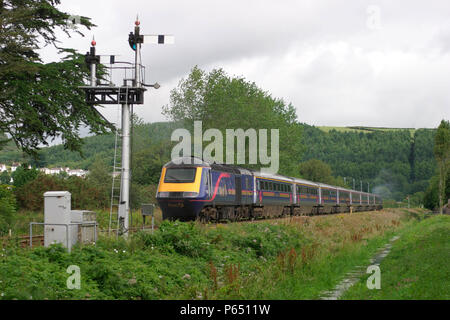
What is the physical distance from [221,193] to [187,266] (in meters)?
14.3

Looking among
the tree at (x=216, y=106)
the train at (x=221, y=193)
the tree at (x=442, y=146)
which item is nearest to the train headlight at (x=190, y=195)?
the train at (x=221, y=193)

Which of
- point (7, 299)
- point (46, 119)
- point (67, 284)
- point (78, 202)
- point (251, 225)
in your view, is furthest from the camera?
point (78, 202)

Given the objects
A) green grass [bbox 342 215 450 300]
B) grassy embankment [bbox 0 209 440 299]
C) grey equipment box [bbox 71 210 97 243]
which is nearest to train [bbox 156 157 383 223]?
grassy embankment [bbox 0 209 440 299]

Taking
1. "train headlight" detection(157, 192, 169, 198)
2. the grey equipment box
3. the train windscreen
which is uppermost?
the train windscreen

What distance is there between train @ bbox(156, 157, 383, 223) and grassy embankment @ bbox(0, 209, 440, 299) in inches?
175

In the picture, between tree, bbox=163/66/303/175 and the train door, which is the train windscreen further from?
tree, bbox=163/66/303/175

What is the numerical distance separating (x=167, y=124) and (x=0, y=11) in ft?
108

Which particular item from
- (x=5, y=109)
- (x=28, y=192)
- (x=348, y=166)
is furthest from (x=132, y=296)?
(x=348, y=166)

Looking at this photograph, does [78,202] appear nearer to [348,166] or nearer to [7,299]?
[7,299]

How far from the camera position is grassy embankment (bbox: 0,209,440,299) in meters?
10.0

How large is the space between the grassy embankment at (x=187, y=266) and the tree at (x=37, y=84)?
1135 centimetres

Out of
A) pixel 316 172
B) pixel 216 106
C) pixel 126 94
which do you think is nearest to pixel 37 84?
pixel 126 94

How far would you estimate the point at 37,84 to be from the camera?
2706 cm

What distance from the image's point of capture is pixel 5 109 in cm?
2600
